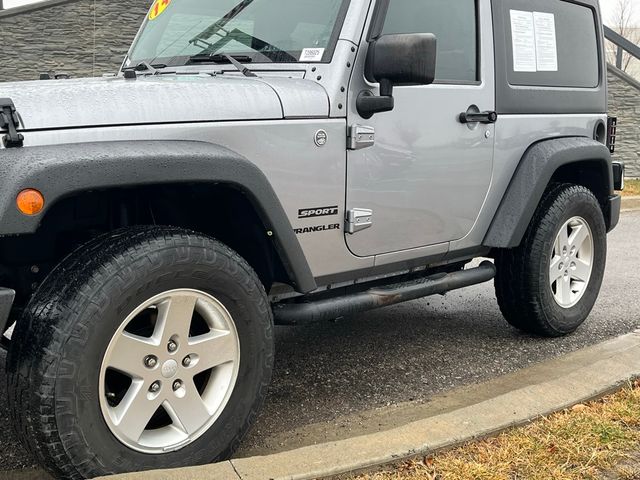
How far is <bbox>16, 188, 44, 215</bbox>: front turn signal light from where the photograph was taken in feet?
7.25

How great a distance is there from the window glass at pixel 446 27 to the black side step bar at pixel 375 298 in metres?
0.98

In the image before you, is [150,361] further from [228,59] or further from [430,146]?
[430,146]

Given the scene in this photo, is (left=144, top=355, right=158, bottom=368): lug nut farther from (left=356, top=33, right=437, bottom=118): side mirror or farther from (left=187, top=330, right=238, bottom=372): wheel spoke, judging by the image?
(left=356, top=33, right=437, bottom=118): side mirror

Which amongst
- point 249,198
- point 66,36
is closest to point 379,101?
point 249,198

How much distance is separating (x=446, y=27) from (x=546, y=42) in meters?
0.91

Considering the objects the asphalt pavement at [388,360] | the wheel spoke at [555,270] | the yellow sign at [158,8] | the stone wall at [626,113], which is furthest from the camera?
the stone wall at [626,113]

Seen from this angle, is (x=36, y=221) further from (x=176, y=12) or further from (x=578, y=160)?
(x=578, y=160)

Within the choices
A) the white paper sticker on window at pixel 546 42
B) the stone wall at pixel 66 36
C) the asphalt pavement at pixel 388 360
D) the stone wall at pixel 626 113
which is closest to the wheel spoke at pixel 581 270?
the asphalt pavement at pixel 388 360

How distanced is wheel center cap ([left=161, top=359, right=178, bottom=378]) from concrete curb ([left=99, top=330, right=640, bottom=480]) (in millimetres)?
312

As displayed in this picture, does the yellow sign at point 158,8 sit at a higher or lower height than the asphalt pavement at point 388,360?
higher

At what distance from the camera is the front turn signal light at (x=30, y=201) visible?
2211 mm

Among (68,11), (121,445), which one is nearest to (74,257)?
(121,445)

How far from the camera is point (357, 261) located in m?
3.40

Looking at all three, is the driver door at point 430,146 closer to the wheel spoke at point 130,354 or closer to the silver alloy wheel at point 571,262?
the silver alloy wheel at point 571,262
